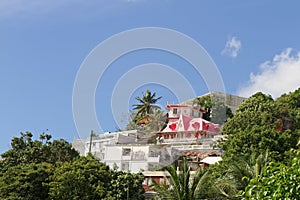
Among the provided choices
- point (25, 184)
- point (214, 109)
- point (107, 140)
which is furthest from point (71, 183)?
point (214, 109)

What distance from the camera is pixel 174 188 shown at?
59.8ft

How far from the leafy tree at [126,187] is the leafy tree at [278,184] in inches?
681

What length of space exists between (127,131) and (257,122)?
1280 centimetres

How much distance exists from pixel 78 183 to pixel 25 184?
247cm

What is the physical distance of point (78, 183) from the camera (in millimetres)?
21562

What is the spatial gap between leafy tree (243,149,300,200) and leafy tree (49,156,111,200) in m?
17.0

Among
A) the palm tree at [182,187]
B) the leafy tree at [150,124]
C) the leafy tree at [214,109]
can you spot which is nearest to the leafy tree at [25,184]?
the palm tree at [182,187]

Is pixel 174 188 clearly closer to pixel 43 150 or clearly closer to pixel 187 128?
pixel 43 150

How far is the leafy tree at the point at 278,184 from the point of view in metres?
4.31

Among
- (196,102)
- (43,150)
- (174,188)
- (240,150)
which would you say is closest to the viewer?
(174,188)

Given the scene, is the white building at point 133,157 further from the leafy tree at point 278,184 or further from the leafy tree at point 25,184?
the leafy tree at point 278,184

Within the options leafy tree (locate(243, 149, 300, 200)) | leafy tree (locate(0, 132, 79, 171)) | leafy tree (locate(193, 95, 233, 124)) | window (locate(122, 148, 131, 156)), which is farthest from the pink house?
leafy tree (locate(243, 149, 300, 200))

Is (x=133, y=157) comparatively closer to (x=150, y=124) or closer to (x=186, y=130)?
(x=186, y=130)

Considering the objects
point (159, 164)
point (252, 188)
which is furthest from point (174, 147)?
point (252, 188)
